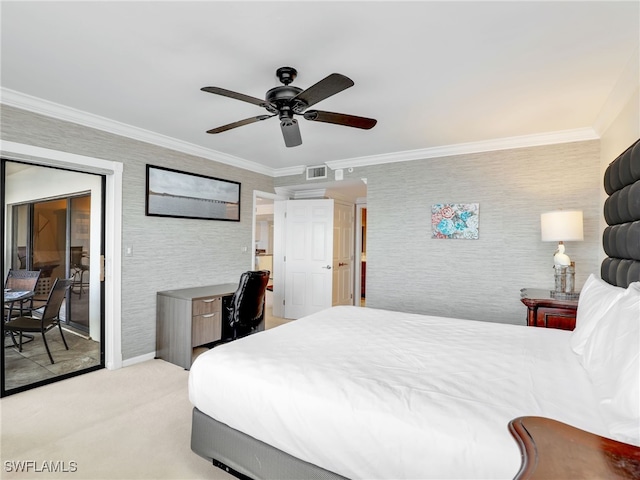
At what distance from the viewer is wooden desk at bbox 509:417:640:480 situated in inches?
28.1

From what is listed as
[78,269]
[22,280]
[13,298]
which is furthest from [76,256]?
[13,298]

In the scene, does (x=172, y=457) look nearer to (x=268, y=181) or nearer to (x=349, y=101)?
(x=349, y=101)

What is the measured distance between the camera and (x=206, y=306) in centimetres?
364

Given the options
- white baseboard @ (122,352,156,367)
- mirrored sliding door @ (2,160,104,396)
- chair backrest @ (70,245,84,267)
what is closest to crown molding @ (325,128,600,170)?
mirrored sliding door @ (2,160,104,396)

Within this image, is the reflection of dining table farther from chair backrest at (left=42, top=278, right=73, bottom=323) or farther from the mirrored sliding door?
chair backrest at (left=42, top=278, right=73, bottom=323)

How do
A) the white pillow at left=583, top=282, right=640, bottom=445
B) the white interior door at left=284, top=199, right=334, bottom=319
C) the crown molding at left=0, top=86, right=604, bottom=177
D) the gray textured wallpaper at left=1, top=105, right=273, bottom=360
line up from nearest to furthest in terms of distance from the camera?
the white pillow at left=583, top=282, right=640, bottom=445 → the crown molding at left=0, top=86, right=604, bottom=177 → the gray textured wallpaper at left=1, top=105, right=273, bottom=360 → the white interior door at left=284, top=199, right=334, bottom=319

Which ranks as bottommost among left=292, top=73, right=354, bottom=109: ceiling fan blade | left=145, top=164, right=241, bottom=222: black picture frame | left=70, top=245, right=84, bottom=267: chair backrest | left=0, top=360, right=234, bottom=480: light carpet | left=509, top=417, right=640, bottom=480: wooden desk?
left=0, top=360, right=234, bottom=480: light carpet

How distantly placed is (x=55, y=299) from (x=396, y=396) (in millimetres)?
3447

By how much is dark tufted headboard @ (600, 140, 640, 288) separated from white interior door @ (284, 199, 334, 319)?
3.52m

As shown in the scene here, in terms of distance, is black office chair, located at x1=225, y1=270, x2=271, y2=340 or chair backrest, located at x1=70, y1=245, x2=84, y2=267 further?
black office chair, located at x1=225, y1=270, x2=271, y2=340

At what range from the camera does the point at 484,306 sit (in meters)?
3.83

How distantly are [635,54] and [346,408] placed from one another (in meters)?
2.71

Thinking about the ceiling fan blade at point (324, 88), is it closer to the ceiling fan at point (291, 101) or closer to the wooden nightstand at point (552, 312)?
the ceiling fan at point (291, 101)

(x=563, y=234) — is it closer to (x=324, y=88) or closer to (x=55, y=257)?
(x=324, y=88)
